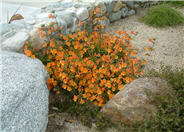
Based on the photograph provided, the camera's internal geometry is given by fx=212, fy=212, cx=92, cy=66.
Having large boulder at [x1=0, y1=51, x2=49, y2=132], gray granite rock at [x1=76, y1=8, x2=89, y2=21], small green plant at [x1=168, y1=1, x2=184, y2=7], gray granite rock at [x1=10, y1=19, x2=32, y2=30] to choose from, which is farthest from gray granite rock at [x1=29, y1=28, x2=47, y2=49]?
small green plant at [x1=168, y1=1, x2=184, y2=7]

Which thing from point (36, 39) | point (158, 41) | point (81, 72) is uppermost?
point (36, 39)

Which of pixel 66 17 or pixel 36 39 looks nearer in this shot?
pixel 36 39

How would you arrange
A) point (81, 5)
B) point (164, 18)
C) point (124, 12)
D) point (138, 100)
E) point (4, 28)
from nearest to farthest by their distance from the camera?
point (138, 100)
point (4, 28)
point (81, 5)
point (164, 18)
point (124, 12)

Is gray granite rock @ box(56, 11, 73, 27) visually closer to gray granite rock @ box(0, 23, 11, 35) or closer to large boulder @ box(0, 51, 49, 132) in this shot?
gray granite rock @ box(0, 23, 11, 35)

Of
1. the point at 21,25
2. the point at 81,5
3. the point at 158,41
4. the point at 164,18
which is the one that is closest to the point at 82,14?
the point at 81,5

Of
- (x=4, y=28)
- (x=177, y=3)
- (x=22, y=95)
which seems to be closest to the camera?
(x=22, y=95)

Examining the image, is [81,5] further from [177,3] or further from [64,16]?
[177,3]

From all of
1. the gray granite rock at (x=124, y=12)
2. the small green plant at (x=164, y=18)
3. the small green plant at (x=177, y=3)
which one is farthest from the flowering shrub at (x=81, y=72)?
the small green plant at (x=177, y=3)

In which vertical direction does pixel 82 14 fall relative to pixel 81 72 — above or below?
above

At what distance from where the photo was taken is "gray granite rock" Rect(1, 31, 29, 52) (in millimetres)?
2689

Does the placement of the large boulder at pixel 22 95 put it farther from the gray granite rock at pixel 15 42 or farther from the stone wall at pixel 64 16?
the stone wall at pixel 64 16

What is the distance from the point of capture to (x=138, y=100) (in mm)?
2254

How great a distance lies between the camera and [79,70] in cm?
276

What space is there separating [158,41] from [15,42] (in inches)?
111
